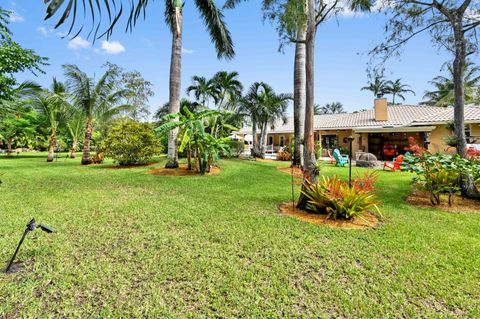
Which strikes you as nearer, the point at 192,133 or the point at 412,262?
the point at 412,262

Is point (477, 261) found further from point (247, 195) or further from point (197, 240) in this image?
point (247, 195)

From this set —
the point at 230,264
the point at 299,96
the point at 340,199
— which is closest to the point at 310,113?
the point at 340,199

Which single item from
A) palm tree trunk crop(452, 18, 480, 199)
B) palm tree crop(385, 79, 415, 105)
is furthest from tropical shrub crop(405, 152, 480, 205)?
palm tree crop(385, 79, 415, 105)

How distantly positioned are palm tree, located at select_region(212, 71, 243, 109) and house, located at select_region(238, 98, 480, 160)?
6.12 meters

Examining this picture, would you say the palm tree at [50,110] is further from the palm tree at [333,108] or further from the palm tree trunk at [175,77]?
the palm tree at [333,108]

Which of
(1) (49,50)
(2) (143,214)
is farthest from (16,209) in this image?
(1) (49,50)

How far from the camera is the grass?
2.59m

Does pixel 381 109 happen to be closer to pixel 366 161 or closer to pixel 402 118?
pixel 402 118

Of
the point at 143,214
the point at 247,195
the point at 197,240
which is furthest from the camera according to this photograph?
the point at 247,195

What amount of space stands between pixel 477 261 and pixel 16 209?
30.2ft

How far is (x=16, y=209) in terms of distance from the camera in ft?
18.8

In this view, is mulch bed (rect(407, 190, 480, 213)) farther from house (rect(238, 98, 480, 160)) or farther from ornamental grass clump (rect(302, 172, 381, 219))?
house (rect(238, 98, 480, 160))

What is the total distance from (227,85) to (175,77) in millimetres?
11893

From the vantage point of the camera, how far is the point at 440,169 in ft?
21.6
